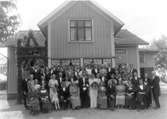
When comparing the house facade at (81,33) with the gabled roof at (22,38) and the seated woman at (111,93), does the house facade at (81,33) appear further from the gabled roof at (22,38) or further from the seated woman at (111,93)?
the seated woman at (111,93)

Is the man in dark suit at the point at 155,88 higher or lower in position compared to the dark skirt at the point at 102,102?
higher

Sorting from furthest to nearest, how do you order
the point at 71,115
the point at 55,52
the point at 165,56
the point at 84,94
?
1. the point at 165,56
2. the point at 55,52
3. the point at 84,94
4. the point at 71,115

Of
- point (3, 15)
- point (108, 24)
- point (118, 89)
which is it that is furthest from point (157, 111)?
point (3, 15)

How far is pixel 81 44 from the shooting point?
15773mm

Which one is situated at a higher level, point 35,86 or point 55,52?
point 55,52

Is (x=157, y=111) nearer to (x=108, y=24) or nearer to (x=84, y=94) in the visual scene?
(x=84, y=94)

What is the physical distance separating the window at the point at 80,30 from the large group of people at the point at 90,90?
3639 mm

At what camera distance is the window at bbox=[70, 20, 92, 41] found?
52.1ft

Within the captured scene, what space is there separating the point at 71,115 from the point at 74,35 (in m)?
6.44

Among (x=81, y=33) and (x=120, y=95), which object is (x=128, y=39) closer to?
(x=81, y=33)

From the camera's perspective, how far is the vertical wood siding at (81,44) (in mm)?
15641

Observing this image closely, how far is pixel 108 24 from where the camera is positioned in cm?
1596

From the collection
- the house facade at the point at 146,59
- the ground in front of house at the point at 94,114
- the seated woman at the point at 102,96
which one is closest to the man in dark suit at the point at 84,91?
the seated woman at the point at 102,96

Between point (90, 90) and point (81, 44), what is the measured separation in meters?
4.26
